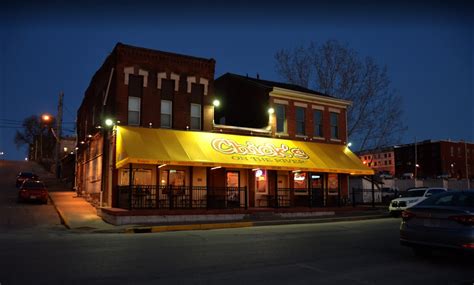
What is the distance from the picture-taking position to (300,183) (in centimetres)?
2828

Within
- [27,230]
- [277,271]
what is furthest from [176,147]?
[277,271]

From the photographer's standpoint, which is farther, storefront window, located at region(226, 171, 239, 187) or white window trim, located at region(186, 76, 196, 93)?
storefront window, located at region(226, 171, 239, 187)

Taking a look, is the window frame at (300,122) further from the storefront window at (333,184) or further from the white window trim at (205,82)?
the white window trim at (205,82)

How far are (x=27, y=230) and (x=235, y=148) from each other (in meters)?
11.3

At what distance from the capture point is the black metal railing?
68.4 ft

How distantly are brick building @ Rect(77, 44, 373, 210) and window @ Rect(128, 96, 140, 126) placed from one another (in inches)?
2.2

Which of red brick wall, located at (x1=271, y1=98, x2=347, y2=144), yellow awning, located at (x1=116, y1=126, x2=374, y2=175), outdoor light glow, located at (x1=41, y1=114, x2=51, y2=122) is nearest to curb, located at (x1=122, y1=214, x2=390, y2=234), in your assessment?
yellow awning, located at (x1=116, y1=126, x2=374, y2=175)

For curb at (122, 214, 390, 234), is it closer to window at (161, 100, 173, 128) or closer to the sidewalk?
the sidewalk

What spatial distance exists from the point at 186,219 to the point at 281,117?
36.0 ft

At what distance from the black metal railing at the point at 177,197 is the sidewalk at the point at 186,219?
4.67 ft

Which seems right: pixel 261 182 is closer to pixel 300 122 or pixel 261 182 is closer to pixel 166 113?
pixel 300 122

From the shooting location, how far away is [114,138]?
885 inches

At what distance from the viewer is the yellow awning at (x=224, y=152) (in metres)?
21.0

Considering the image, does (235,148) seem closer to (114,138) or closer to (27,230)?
(114,138)
